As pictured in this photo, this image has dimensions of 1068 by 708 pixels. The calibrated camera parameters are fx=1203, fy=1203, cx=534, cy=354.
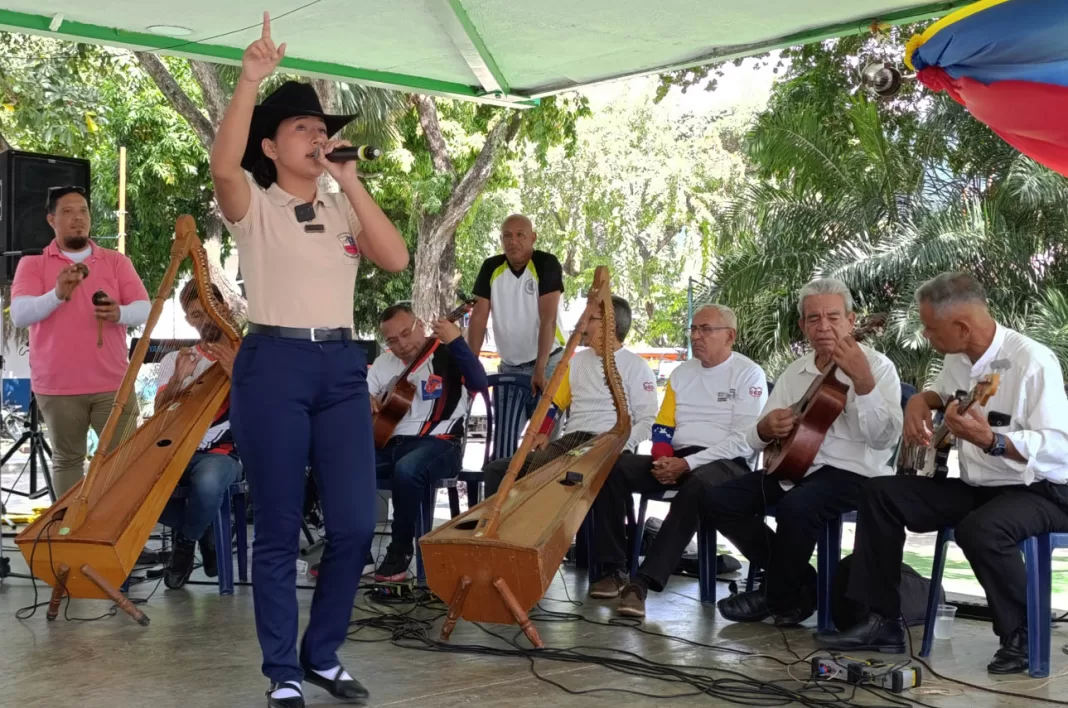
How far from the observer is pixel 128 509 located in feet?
14.2

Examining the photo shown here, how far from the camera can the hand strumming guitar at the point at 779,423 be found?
14.9ft

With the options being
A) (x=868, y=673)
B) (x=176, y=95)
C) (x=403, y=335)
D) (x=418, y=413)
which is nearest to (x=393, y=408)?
(x=418, y=413)

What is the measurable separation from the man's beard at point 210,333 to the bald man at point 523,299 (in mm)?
1744

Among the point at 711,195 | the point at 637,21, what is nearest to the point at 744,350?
the point at 637,21

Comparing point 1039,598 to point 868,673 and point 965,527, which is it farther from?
point 868,673

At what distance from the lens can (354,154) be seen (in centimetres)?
309

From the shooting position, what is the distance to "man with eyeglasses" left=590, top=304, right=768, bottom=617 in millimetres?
4820

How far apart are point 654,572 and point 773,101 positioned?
33.1 feet

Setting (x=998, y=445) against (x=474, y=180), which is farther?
(x=474, y=180)

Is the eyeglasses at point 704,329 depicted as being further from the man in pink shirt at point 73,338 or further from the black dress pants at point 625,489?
the man in pink shirt at point 73,338

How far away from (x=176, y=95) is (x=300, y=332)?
9.79 meters

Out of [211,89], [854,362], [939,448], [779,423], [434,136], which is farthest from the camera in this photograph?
[434,136]

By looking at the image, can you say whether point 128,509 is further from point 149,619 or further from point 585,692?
point 585,692

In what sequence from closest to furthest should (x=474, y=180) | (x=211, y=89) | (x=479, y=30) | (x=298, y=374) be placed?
(x=298, y=374) → (x=479, y=30) → (x=211, y=89) → (x=474, y=180)
